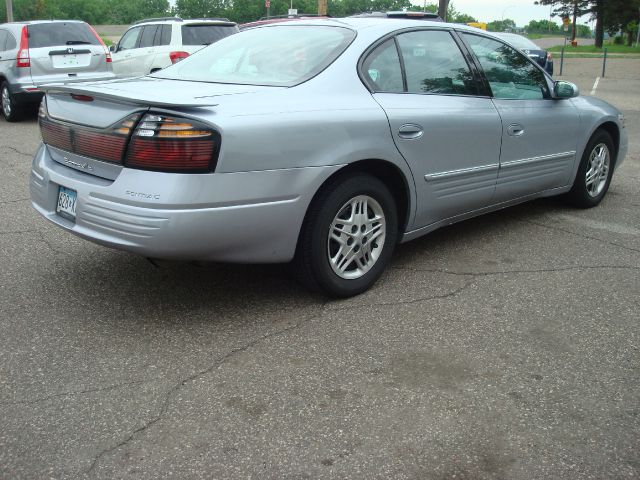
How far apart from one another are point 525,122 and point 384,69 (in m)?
1.36

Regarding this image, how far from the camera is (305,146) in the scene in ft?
11.8

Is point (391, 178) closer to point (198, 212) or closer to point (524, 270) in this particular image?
point (524, 270)

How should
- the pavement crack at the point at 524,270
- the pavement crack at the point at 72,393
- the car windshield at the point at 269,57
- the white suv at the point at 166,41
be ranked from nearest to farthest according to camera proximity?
the pavement crack at the point at 72,393 → the car windshield at the point at 269,57 → the pavement crack at the point at 524,270 → the white suv at the point at 166,41

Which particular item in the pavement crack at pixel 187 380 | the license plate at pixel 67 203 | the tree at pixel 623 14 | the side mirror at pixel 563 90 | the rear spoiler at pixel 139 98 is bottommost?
the pavement crack at pixel 187 380

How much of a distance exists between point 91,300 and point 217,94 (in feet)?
4.38

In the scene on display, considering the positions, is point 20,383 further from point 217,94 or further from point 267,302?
point 217,94

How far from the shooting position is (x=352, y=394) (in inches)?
118

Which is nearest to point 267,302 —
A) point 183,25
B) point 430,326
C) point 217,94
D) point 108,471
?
point 430,326

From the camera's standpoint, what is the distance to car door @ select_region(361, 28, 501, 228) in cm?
416

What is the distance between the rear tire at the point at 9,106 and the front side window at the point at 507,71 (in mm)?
9190

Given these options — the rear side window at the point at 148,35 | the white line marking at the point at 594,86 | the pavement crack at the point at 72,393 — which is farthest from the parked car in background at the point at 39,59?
the white line marking at the point at 594,86

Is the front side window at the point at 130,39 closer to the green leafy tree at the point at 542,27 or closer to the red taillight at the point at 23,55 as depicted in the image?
the red taillight at the point at 23,55

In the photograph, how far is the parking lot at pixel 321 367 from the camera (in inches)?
101

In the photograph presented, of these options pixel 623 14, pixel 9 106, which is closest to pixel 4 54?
pixel 9 106
